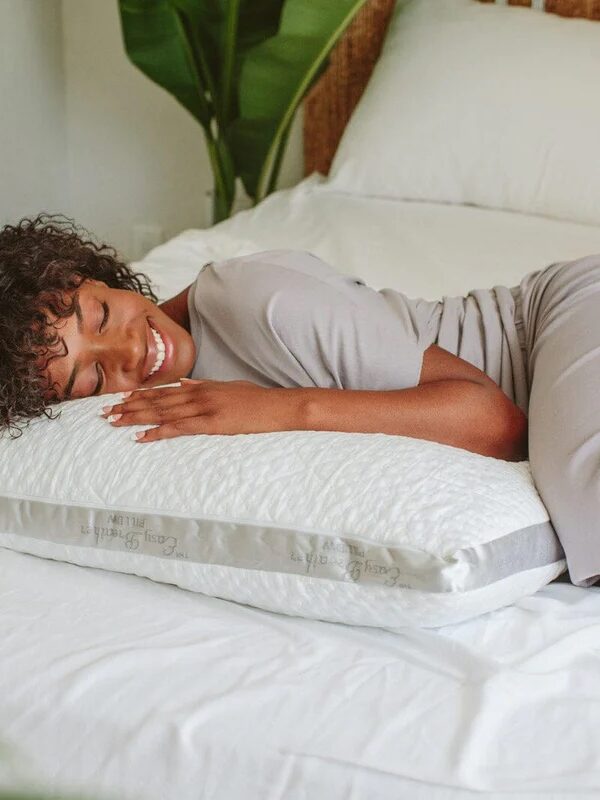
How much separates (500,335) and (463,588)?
518 millimetres

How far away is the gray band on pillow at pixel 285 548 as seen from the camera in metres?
0.80

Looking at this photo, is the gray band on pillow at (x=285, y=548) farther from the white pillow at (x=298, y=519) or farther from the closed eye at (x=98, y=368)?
the closed eye at (x=98, y=368)

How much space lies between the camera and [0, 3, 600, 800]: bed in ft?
2.20

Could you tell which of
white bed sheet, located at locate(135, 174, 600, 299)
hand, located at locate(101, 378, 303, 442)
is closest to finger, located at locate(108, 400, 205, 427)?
hand, located at locate(101, 378, 303, 442)

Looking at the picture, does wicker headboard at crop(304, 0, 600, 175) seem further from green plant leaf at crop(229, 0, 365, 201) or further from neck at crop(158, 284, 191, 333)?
neck at crop(158, 284, 191, 333)

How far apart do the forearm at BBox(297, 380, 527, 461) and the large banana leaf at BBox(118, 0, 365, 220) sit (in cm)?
126

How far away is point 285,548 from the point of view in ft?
2.77

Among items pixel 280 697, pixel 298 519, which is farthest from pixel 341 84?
pixel 280 697

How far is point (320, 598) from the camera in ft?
2.73

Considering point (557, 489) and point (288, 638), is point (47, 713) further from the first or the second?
point (557, 489)

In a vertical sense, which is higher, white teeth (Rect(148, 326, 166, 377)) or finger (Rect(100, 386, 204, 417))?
finger (Rect(100, 386, 204, 417))

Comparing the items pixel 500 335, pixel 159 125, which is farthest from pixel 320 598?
pixel 159 125

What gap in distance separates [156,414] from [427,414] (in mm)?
269

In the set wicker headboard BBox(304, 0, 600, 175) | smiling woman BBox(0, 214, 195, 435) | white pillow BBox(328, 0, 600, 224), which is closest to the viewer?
smiling woman BBox(0, 214, 195, 435)
